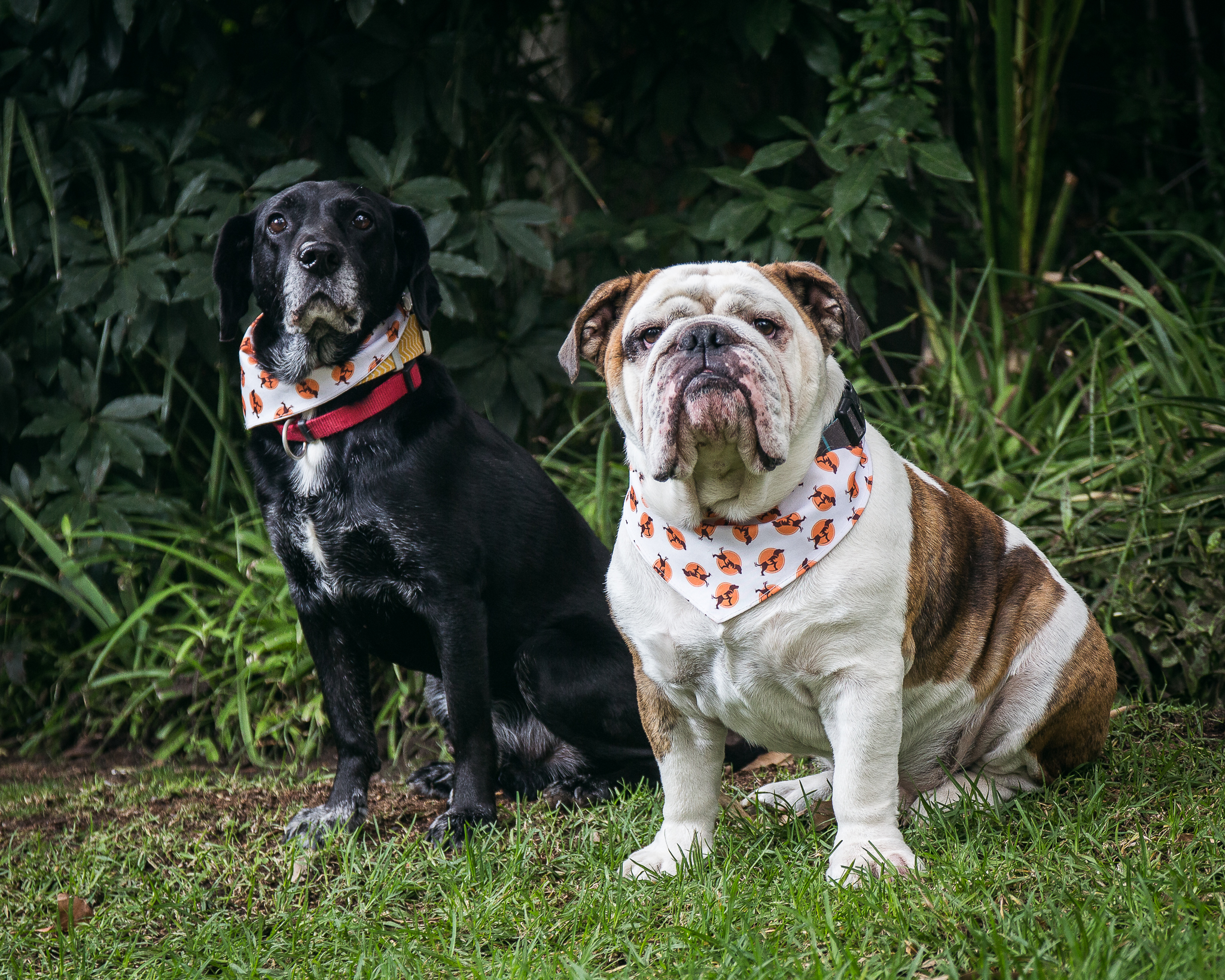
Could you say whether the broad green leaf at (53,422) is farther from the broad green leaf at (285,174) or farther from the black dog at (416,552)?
the black dog at (416,552)

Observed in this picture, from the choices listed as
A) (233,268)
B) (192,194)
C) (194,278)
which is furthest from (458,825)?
(192,194)

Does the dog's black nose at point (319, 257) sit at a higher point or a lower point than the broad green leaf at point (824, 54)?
lower

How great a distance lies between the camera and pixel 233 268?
322 cm

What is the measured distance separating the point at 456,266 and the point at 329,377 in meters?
1.41

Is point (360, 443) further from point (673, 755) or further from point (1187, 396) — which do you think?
point (1187, 396)

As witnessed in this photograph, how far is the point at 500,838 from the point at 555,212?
102 inches

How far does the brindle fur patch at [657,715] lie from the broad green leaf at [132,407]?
280 centimetres

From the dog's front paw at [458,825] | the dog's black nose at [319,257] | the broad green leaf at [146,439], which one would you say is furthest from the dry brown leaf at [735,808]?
the broad green leaf at [146,439]

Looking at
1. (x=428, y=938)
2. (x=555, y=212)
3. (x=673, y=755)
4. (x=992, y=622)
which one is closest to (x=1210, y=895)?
(x=992, y=622)

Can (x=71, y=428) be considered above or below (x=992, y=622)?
above

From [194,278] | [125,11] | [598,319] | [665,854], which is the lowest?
[665,854]

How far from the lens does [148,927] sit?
256 centimetres

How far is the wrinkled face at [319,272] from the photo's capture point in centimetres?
296

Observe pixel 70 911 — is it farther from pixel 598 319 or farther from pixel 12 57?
pixel 12 57
